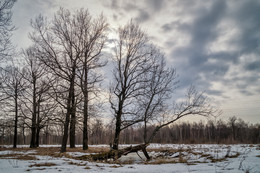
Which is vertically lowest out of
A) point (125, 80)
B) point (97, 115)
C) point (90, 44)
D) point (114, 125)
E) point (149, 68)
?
point (114, 125)

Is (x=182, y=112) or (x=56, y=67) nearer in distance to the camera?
(x=56, y=67)

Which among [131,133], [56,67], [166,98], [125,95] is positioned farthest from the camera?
[131,133]

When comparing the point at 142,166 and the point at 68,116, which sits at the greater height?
the point at 68,116

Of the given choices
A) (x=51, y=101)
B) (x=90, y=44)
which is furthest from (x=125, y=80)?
(x=51, y=101)

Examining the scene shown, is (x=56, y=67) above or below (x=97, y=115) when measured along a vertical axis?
above

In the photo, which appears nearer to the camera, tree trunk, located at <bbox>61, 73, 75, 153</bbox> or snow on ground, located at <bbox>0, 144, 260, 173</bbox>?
snow on ground, located at <bbox>0, 144, 260, 173</bbox>

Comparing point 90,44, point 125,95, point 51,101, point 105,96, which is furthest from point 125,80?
point 51,101

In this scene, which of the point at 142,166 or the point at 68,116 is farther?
the point at 68,116

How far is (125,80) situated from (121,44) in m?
3.50

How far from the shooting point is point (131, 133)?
3241 inches

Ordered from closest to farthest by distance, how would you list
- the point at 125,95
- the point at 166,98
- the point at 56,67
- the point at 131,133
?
1. the point at 56,67
2. the point at 166,98
3. the point at 125,95
4. the point at 131,133

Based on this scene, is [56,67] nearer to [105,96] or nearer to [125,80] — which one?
[105,96]

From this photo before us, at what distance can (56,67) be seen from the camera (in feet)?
39.4

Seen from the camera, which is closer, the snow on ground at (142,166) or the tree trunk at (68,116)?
the snow on ground at (142,166)
